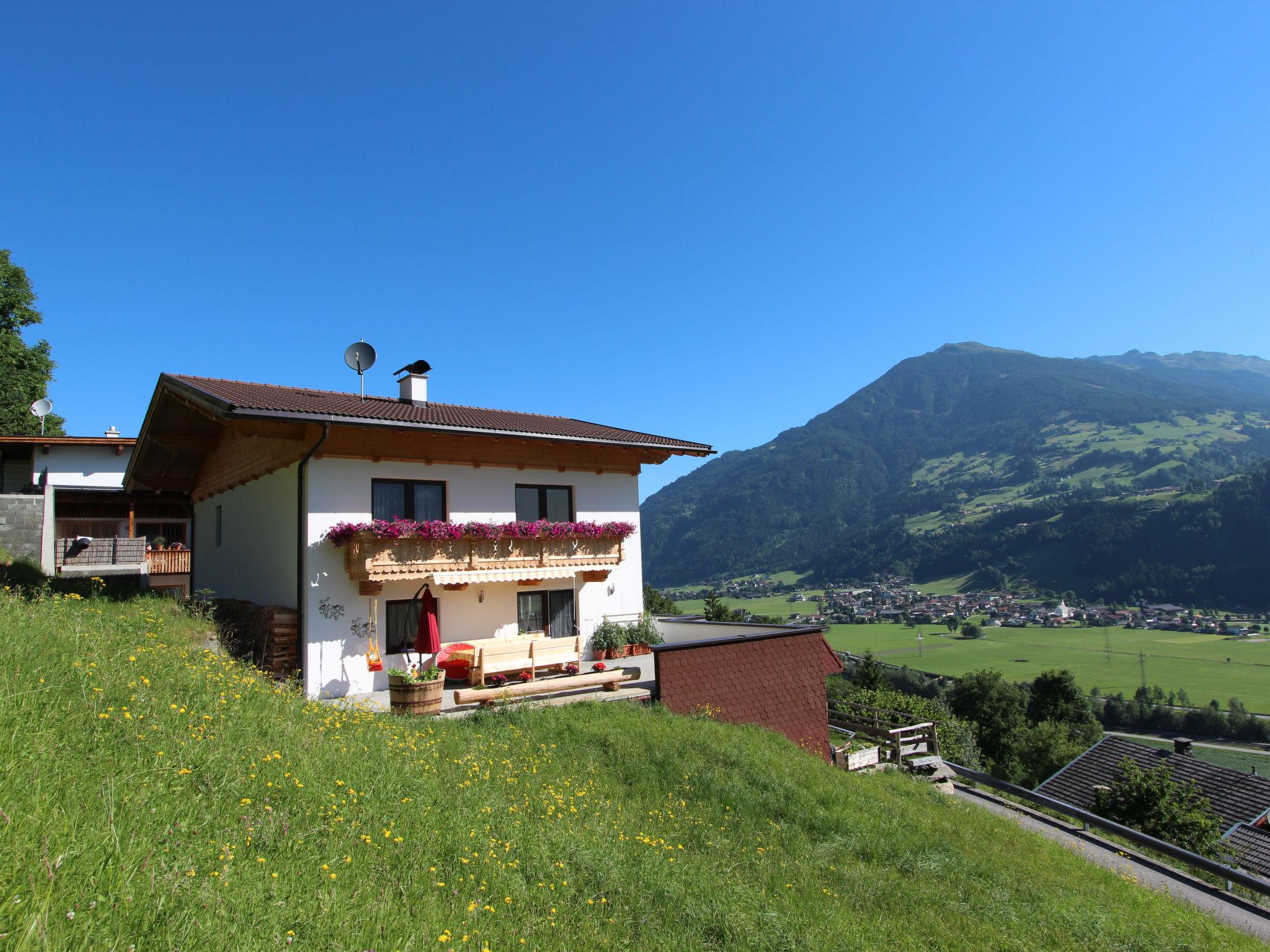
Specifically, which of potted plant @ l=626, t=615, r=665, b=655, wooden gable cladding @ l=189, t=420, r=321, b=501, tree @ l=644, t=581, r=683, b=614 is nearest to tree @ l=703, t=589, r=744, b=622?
tree @ l=644, t=581, r=683, b=614

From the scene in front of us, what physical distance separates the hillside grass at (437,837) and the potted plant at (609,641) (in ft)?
18.9

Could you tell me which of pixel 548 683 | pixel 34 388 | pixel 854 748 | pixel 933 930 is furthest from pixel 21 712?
pixel 34 388

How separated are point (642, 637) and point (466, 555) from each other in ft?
17.7

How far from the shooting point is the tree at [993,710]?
4922 centimetres

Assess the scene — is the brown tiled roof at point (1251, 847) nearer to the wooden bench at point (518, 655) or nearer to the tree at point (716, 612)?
the wooden bench at point (518, 655)

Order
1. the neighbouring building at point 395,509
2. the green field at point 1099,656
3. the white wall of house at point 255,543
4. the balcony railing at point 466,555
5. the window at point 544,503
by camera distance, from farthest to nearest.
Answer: the green field at point 1099,656 → the window at point 544,503 → the white wall of house at point 255,543 → the neighbouring building at point 395,509 → the balcony railing at point 466,555

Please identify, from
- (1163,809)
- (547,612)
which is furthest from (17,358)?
(1163,809)

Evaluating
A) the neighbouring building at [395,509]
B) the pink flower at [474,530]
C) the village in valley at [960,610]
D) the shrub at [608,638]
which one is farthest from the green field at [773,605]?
the pink flower at [474,530]

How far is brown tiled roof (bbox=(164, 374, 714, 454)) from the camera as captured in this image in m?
13.3

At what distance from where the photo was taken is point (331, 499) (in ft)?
44.5

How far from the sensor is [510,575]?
15031mm

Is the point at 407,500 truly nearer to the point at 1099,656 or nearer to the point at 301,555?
the point at 301,555

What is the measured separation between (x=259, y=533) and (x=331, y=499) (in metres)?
3.61

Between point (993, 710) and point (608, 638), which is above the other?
point (608, 638)
